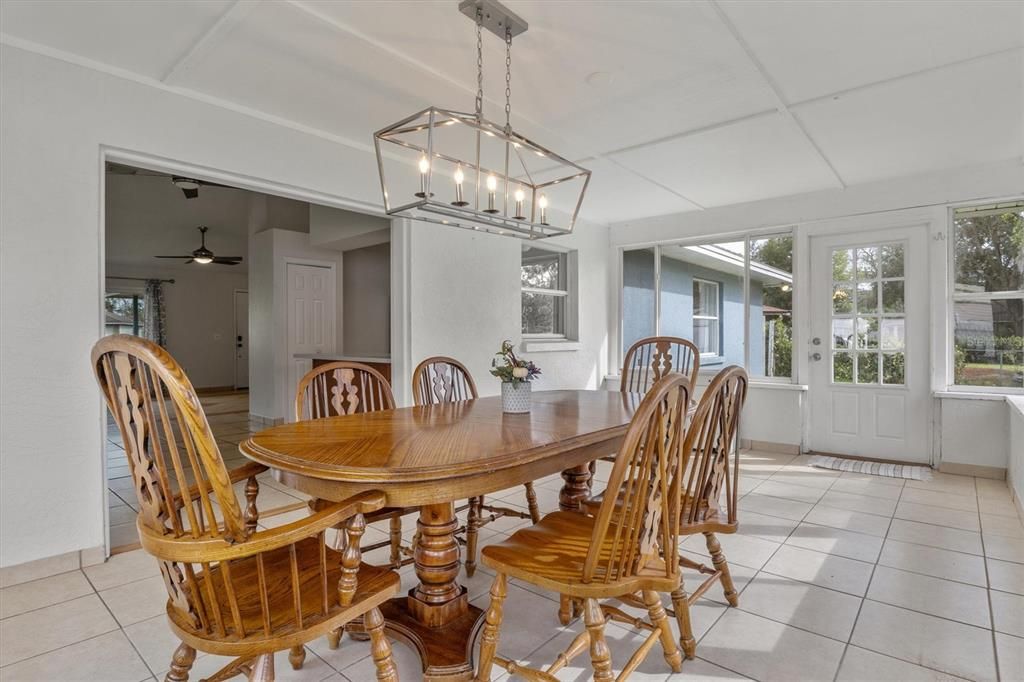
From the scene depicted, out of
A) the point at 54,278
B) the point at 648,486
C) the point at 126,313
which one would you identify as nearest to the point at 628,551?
the point at 648,486

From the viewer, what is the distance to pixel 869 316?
4.56 metres

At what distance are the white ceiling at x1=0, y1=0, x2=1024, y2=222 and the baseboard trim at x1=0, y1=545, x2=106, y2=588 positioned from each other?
2328 mm

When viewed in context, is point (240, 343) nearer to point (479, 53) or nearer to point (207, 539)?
point (479, 53)

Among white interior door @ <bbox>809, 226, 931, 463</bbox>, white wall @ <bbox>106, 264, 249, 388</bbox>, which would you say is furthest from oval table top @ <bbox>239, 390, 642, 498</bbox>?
white wall @ <bbox>106, 264, 249, 388</bbox>

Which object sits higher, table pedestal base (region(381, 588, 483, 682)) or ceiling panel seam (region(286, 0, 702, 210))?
ceiling panel seam (region(286, 0, 702, 210))

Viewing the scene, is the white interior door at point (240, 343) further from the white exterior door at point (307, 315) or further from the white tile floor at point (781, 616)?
the white tile floor at point (781, 616)

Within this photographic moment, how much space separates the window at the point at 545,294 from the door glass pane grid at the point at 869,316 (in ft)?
8.20

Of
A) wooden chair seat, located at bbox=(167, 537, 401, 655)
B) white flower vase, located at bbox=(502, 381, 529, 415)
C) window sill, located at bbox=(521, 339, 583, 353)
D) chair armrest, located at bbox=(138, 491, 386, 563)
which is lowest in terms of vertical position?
wooden chair seat, located at bbox=(167, 537, 401, 655)

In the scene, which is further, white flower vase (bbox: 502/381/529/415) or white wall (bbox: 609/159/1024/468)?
white wall (bbox: 609/159/1024/468)

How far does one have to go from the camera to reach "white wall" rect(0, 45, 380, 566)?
2.30 meters

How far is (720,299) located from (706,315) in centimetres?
23

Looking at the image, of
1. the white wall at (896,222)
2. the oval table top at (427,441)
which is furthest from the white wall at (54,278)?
the white wall at (896,222)

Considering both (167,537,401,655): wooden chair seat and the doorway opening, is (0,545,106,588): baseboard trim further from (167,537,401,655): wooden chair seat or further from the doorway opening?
(167,537,401,655): wooden chair seat

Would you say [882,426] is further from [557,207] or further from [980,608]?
[557,207]
